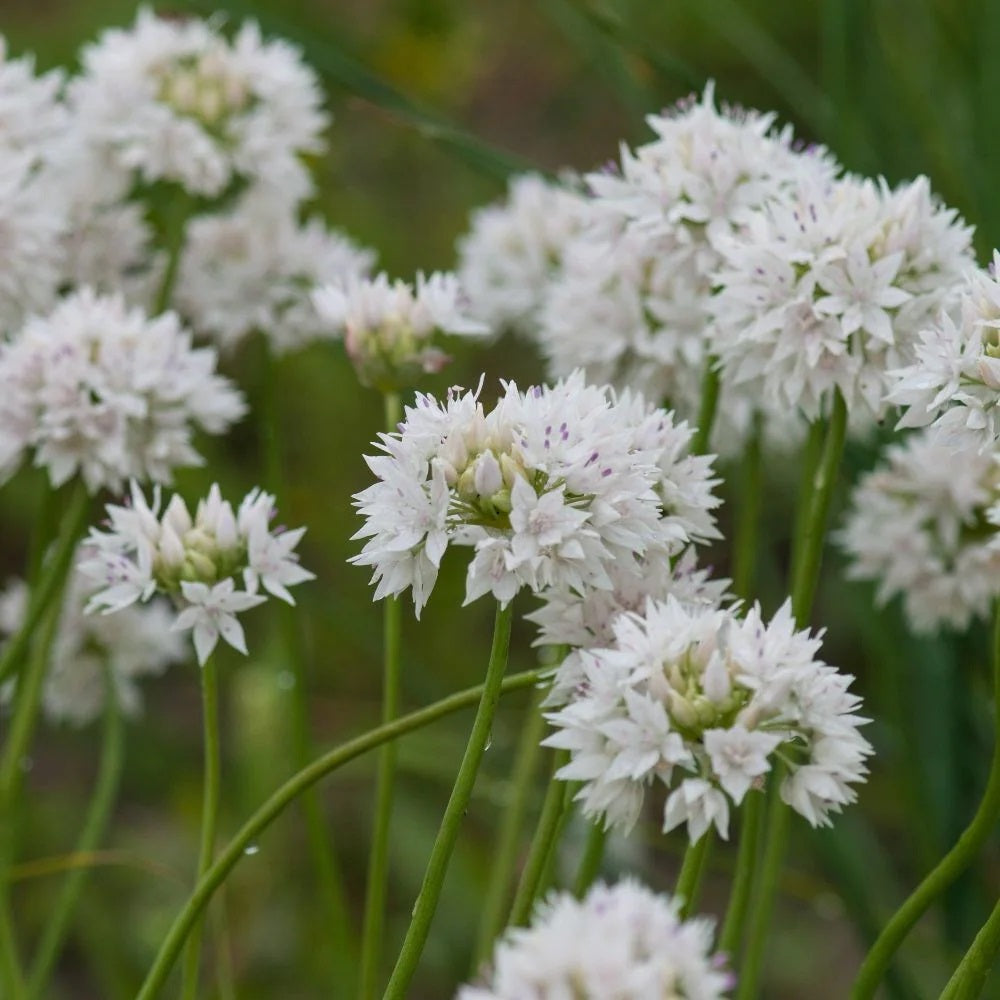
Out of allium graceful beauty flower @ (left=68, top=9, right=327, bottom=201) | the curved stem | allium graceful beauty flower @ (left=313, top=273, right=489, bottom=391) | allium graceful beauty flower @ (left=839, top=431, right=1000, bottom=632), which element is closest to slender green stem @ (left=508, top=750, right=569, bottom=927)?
the curved stem

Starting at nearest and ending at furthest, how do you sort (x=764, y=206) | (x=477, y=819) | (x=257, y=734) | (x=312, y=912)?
(x=764, y=206)
(x=257, y=734)
(x=312, y=912)
(x=477, y=819)

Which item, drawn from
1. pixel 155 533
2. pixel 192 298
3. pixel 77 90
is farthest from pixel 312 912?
pixel 155 533

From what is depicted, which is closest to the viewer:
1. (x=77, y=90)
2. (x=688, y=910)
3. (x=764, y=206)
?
(x=688, y=910)

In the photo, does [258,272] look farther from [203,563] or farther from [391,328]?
[203,563]

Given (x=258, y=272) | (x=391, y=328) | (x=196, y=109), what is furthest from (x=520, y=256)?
(x=391, y=328)

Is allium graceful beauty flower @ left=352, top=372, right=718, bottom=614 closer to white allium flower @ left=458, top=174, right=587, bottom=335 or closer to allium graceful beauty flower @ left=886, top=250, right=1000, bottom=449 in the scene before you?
allium graceful beauty flower @ left=886, top=250, right=1000, bottom=449

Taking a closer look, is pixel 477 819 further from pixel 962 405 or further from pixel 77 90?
pixel 962 405
